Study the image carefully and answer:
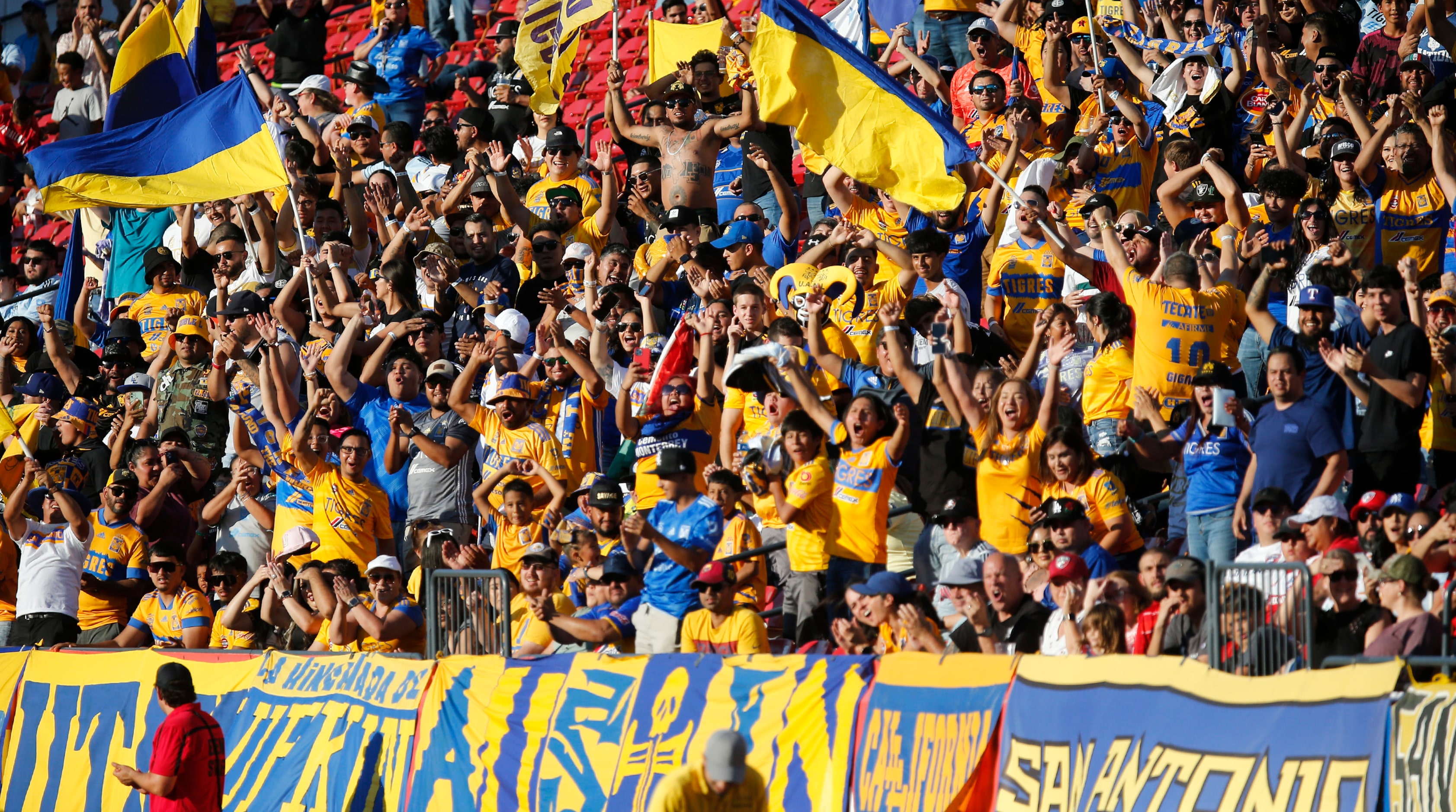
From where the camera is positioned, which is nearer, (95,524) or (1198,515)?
(1198,515)

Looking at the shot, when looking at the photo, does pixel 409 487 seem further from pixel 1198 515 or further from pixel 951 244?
pixel 1198 515

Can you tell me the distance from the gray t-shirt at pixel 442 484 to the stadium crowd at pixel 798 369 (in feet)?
0.12

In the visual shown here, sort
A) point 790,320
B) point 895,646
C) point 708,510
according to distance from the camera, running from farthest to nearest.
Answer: point 790,320 < point 708,510 < point 895,646

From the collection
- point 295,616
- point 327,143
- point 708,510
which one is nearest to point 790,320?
point 708,510

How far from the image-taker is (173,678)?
31.6 ft

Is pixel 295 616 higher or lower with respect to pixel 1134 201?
lower

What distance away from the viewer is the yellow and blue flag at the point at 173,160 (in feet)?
46.0

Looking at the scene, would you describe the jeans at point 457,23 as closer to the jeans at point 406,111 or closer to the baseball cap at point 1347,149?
the jeans at point 406,111

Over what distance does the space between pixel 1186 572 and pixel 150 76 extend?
10603 millimetres

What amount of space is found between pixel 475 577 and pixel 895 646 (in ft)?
7.03

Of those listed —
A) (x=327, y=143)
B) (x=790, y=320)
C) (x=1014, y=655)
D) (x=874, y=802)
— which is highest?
(x=327, y=143)

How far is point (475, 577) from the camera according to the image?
31.5ft

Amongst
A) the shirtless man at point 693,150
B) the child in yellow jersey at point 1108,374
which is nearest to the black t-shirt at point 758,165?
the shirtless man at point 693,150

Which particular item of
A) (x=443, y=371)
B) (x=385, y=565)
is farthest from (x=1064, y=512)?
(x=443, y=371)
